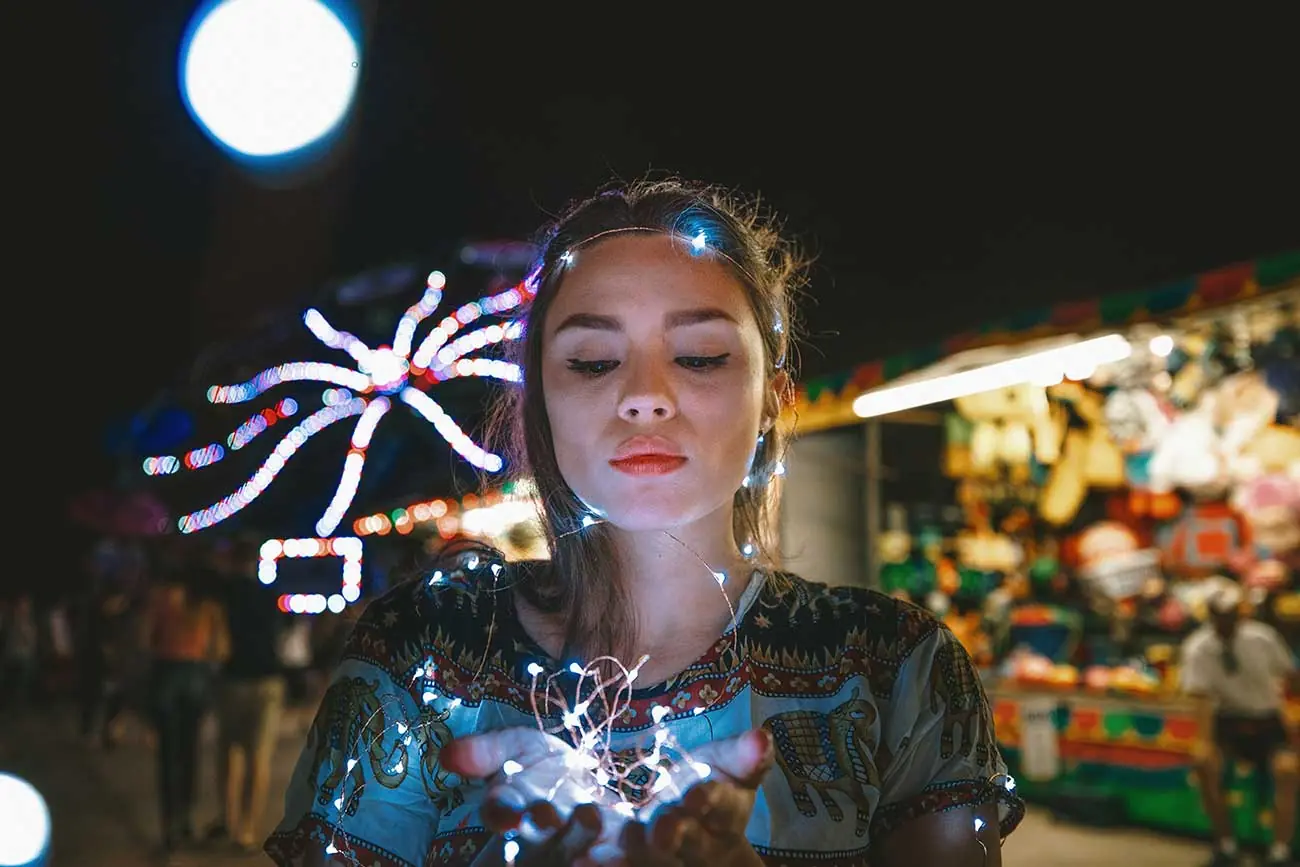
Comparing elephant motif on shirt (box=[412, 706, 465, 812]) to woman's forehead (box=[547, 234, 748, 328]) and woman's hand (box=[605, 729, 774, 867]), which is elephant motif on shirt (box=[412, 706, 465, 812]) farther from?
woman's forehead (box=[547, 234, 748, 328])

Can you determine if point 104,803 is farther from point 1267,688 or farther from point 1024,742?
point 1267,688

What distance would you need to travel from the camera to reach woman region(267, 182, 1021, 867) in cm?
140

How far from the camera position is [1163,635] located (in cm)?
766

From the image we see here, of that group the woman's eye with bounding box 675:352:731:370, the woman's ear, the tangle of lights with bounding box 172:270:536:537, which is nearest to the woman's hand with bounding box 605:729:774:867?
the woman's eye with bounding box 675:352:731:370

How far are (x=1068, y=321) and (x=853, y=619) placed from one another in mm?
5207

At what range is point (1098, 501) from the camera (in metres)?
8.16

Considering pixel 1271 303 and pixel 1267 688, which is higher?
pixel 1271 303

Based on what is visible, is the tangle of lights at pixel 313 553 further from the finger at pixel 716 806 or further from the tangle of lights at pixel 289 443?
the finger at pixel 716 806

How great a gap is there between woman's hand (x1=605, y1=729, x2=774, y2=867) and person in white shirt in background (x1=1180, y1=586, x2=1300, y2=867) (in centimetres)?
617

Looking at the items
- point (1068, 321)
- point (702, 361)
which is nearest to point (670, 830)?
point (702, 361)

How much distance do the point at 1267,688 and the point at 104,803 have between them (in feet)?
23.3

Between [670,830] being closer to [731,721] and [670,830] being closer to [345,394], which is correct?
[731,721]

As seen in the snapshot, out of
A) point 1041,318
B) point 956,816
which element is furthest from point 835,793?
point 1041,318

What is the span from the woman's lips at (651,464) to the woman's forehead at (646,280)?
0.18m
